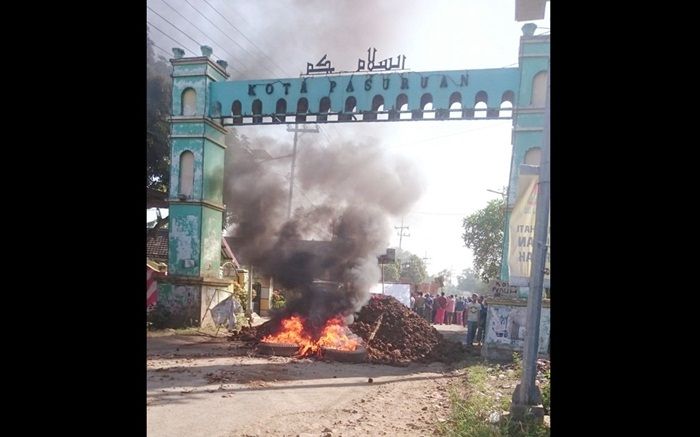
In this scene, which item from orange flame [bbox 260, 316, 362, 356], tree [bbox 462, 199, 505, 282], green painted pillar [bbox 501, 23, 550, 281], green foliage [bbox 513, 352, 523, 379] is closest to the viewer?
green foliage [bbox 513, 352, 523, 379]

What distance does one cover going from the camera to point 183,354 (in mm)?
8773

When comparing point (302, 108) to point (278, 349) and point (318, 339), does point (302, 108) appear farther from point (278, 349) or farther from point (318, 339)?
point (278, 349)

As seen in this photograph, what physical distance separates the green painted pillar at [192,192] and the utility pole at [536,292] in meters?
9.11

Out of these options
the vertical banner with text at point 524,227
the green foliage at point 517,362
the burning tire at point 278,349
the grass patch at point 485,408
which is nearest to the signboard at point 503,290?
the green foliage at point 517,362

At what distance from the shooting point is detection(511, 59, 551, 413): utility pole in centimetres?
482

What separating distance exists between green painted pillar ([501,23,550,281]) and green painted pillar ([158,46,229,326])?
800 cm

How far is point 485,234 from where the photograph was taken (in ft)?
113

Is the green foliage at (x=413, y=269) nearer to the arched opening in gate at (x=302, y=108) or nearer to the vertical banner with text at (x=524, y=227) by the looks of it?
the arched opening in gate at (x=302, y=108)

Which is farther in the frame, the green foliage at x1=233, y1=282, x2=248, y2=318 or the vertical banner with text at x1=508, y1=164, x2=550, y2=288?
the green foliage at x1=233, y1=282, x2=248, y2=318

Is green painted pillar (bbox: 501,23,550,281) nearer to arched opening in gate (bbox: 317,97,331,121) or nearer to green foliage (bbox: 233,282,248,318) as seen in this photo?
arched opening in gate (bbox: 317,97,331,121)

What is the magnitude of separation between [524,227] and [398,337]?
645cm

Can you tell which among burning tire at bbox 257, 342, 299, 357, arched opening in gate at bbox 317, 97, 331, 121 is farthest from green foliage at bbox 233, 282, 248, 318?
arched opening in gate at bbox 317, 97, 331, 121
